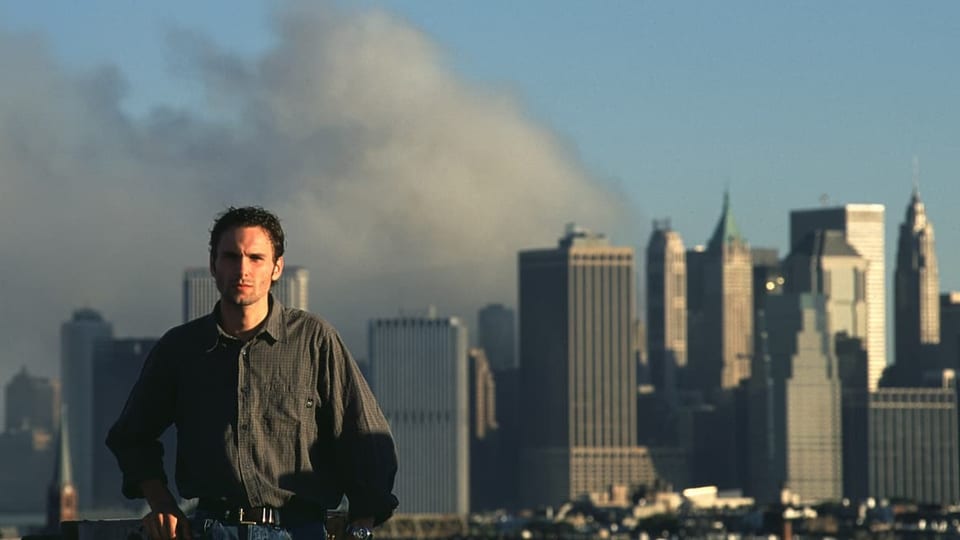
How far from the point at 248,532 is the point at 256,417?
0.45 metres

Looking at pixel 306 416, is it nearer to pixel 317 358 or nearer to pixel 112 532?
pixel 317 358

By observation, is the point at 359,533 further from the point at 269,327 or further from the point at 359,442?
the point at 269,327

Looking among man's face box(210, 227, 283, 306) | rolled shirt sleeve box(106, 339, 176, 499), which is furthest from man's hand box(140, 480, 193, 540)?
man's face box(210, 227, 283, 306)

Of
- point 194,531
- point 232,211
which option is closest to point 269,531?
point 194,531

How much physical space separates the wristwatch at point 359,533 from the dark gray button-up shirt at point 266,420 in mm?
67

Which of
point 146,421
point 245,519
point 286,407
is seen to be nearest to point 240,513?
point 245,519

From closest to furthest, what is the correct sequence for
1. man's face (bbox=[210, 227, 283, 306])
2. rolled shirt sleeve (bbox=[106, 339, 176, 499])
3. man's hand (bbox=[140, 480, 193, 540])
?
man's hand (bbox=[140, 480, 193, 540])
man's face (bbox=[210, 227, 283, 306])
rolled shirt sleeve (bbox=[106, 339, 176, 499])

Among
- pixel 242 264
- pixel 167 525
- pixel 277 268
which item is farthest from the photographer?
pixel 277 268

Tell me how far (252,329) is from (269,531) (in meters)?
0.81

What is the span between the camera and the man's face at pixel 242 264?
40.0 feet

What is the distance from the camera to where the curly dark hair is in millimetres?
12195

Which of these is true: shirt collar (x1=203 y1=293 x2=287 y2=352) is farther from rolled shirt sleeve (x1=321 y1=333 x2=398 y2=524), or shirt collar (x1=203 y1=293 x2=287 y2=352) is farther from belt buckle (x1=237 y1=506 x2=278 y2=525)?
belt buckle (x1=237 y1=506 x2=278 y2=525)

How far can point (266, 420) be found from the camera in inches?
485

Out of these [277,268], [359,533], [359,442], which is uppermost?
[277,268]
